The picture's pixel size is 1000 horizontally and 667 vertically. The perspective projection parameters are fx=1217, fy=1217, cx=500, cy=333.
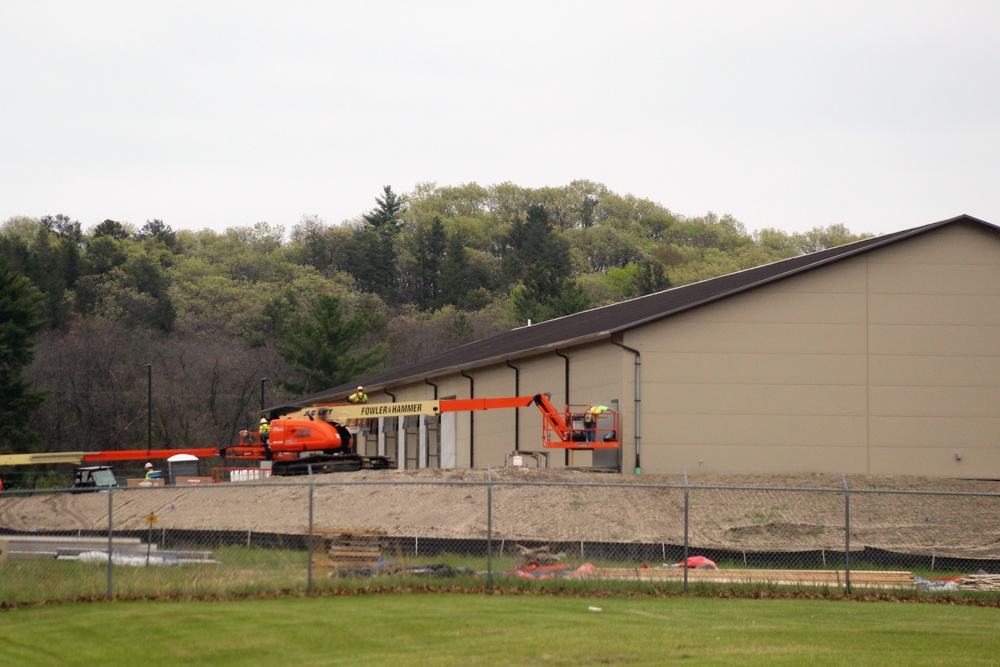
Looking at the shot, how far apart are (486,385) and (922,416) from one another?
15070mm

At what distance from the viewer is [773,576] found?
21828 millimetres

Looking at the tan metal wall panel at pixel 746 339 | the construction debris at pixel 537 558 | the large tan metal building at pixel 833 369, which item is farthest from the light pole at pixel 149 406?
the construction debris at pixel 537 558

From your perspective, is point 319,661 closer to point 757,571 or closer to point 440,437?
point 757,571

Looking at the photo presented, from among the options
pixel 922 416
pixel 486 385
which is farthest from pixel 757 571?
pixel 486 385

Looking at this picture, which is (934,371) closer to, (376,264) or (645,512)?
(645,512)

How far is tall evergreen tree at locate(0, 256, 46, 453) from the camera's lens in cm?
6350

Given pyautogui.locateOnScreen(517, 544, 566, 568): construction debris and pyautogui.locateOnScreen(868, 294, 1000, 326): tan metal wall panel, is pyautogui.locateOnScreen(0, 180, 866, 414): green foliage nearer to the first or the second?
pyautogui.locateOnScreen(868, 294, 1000, 326): tan metal wall panel

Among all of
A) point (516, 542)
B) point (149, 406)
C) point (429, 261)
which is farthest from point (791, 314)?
point (429, 261)

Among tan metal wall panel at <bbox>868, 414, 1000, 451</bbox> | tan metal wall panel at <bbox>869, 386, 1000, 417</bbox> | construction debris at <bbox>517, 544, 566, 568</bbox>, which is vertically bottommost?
construction debris at <bbox>517, 544, 566, 568</bbox>

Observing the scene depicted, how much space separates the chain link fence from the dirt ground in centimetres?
5

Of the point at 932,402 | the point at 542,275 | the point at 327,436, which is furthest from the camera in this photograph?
the point at 542,275

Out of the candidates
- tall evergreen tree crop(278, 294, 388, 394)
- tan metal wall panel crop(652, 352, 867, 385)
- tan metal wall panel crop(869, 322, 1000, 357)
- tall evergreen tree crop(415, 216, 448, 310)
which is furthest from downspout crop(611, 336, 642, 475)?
tall evergreen tree crop(415, 216, 448, 310)

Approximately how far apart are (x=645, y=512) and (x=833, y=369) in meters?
6.97

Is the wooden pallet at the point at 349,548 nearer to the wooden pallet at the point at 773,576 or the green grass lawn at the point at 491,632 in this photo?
the green grass lawn at the point at 491,632
